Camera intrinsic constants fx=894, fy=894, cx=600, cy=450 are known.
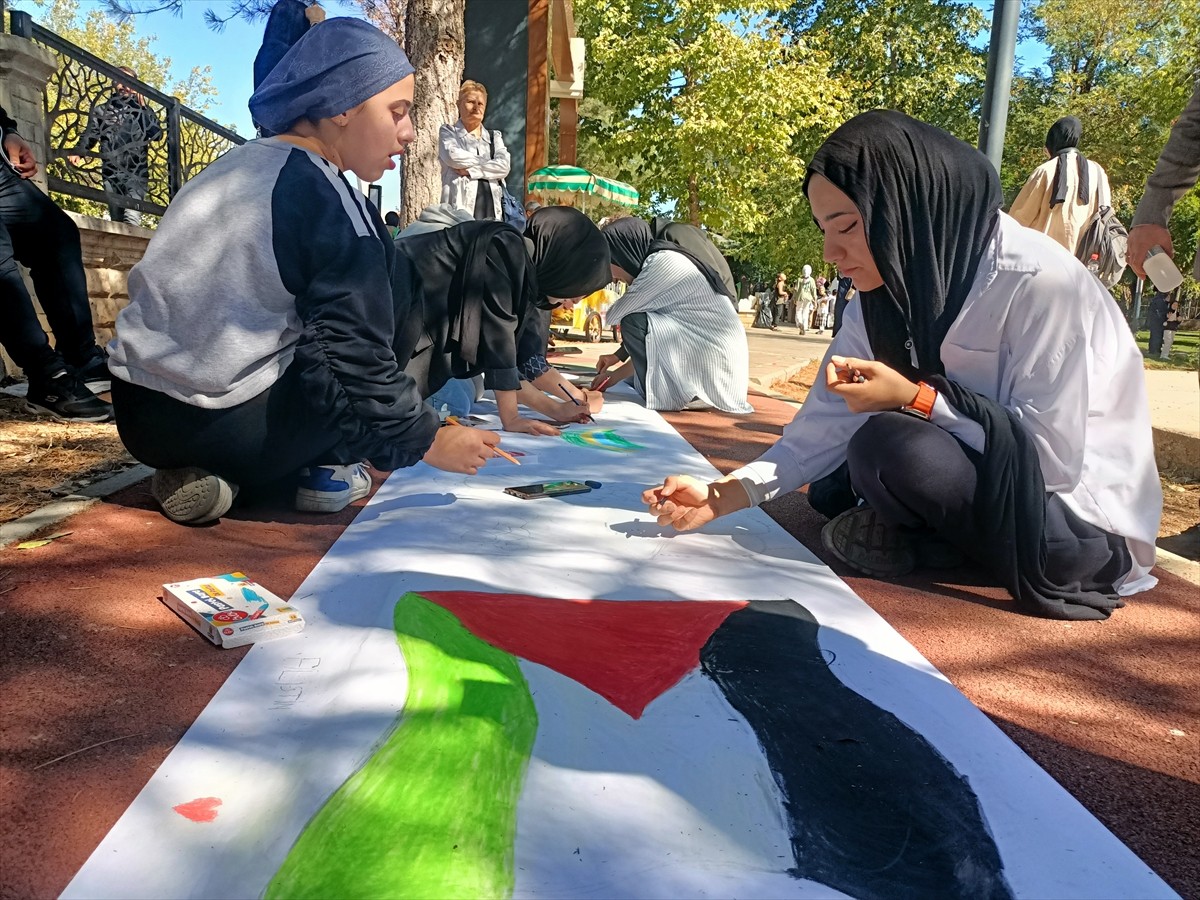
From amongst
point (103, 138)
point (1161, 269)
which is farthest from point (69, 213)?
point (1161, 269)

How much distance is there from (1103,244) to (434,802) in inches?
212

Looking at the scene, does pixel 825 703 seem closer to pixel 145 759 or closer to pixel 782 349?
pixel 145 759

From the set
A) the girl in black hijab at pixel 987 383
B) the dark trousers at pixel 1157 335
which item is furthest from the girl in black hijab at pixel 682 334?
the dark trousers at pixel 1157 335

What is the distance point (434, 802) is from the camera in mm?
1165

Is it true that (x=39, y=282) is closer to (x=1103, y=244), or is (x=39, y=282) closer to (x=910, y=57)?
(x=1103, y=244)

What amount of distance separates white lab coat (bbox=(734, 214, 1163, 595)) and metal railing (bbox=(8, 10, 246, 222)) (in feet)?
17.9

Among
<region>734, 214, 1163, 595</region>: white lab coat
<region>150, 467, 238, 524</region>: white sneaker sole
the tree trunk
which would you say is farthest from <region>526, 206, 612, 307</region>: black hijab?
the tree trunk

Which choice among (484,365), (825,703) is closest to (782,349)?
(484,365)

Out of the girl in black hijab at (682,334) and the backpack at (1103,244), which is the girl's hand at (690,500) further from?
the backpack at (1103,244)

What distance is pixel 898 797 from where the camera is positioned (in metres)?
1.27

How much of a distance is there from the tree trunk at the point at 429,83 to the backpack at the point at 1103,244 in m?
3.93

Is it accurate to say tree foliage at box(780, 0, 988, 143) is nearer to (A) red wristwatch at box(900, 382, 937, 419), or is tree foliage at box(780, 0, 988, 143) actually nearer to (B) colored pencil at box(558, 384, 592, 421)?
(B) colored pencil at box(558, 384, 592, 421)

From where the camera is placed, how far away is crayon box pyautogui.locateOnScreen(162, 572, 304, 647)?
1.67 m

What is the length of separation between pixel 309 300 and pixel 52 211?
8.35 feet
